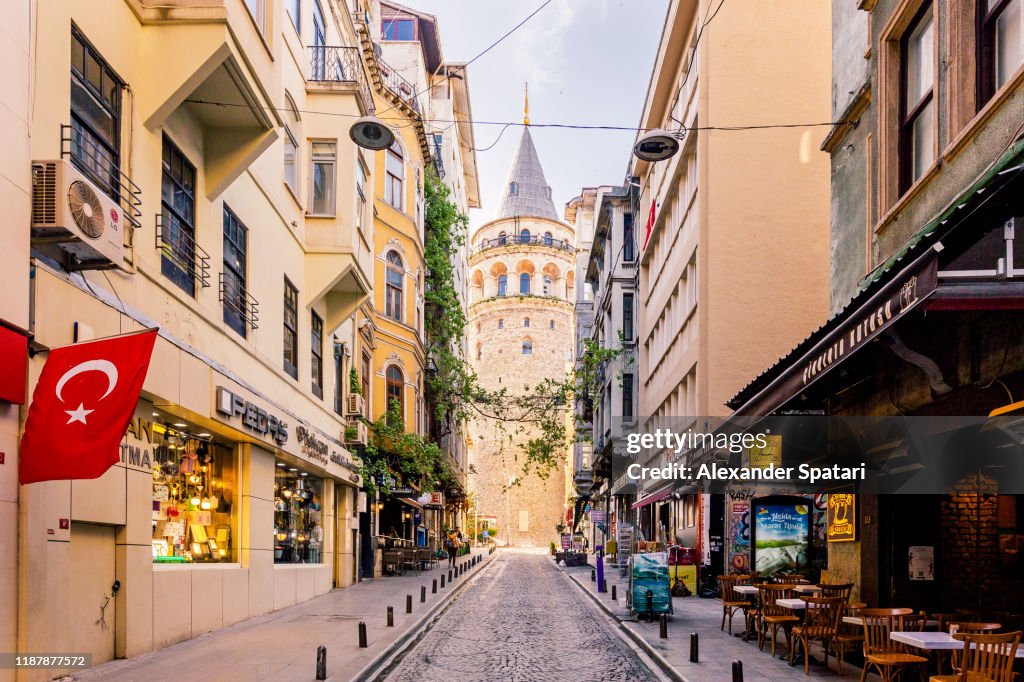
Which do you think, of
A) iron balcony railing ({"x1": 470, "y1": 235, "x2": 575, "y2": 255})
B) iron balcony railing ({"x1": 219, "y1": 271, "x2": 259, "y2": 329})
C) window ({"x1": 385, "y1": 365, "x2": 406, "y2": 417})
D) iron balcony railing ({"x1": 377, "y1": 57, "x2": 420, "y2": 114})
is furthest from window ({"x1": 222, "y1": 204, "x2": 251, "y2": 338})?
iron balcony railing ({"x1": 470, "y1": 235, "x2": 575, "y2": 255})

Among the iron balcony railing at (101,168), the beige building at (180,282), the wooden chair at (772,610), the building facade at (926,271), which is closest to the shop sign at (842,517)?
the building facade at (926,271)

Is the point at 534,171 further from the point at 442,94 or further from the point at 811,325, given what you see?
the point at 811,325

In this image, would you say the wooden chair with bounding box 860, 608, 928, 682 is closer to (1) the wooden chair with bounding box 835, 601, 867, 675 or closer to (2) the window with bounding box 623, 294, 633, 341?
(1) the wooden chair with bounding box 835, 601, 867, 675

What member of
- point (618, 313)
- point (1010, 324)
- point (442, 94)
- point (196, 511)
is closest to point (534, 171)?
point (442, 94)

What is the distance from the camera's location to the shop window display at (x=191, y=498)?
13.7m

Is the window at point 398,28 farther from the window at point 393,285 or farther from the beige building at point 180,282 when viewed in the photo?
the beige building at point 180,282

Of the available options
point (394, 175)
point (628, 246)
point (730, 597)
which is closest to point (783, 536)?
point (730, 597)

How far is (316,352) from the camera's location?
23.6 meters

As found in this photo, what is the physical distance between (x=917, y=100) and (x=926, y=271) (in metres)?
5.91

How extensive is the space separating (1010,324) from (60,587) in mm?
9655

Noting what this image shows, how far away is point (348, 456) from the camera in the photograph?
88.2 feet

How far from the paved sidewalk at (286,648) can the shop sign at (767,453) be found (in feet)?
23.2

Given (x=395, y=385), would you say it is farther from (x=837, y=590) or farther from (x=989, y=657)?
(x=989, y=657)

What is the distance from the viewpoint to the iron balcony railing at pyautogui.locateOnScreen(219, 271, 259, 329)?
52.4 feet
